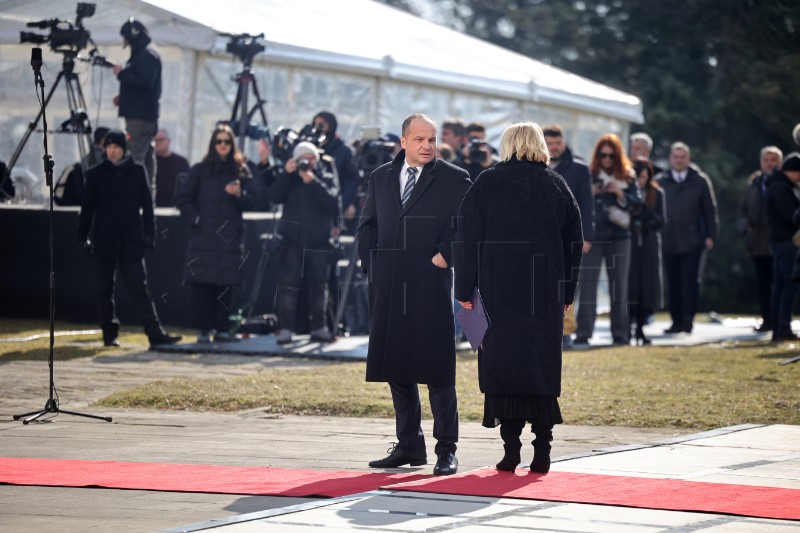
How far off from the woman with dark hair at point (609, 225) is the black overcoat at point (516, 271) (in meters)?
8.27

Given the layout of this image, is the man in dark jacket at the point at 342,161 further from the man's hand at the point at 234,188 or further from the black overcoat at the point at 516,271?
the black overcoat at the point at 516,271

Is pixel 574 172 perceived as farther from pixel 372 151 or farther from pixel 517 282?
pixel 517 282

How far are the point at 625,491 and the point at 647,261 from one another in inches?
414

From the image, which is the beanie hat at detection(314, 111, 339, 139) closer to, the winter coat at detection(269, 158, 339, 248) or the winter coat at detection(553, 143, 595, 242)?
the winter coat at detection(269, 158, 339, 248)

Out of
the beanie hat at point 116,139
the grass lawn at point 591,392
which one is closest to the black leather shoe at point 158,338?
the grass lawn at point 591,392

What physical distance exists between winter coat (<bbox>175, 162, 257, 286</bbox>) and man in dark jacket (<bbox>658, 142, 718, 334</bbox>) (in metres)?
5.91

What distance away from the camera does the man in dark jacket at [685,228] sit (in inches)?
782

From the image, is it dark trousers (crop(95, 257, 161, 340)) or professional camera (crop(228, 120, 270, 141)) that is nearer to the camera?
dark trousers (crop(95, 257, 161, 340))

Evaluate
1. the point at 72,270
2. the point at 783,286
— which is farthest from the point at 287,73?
the point at 783,286

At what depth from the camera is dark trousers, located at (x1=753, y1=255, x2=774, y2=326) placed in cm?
1997

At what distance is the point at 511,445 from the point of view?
852cm

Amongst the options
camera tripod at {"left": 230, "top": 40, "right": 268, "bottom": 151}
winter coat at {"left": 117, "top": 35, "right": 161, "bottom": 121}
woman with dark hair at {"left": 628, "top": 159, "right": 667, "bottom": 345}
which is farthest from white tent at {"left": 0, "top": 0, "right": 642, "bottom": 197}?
woman with dark hair at {"left": 628, "top": 159, "right": 667, "bottom": 345}

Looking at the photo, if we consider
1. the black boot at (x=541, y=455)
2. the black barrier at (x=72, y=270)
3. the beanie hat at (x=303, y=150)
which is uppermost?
the beanie hat at (x=303, y=150)

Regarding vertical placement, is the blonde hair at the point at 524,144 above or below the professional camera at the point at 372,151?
below
